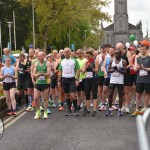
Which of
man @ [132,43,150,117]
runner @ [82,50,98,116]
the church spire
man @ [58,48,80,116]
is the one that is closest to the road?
runner @ [82,50,98,116]

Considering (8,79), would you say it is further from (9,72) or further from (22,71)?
(22,71)

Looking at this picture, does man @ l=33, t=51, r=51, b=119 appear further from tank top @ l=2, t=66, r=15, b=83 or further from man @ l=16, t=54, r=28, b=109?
man @ l=16, t=54, r=28, b=109

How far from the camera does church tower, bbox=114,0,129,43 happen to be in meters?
Answer: 171

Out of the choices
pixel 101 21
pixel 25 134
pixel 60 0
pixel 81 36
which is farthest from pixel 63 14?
pixel 25 134

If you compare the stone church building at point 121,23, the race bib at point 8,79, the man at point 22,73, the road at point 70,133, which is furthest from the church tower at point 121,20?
the road at point 70,133

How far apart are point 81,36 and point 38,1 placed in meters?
31.2

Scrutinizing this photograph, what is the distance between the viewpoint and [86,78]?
12.3 meters

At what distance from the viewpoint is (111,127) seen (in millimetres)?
10008

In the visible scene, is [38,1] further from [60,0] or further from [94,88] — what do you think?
[94,88]

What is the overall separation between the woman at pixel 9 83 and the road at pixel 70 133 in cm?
52

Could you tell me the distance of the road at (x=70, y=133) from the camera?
794cm

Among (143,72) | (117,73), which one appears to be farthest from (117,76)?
(143,72)

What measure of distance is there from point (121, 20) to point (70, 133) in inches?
6505

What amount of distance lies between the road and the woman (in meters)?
0.52
